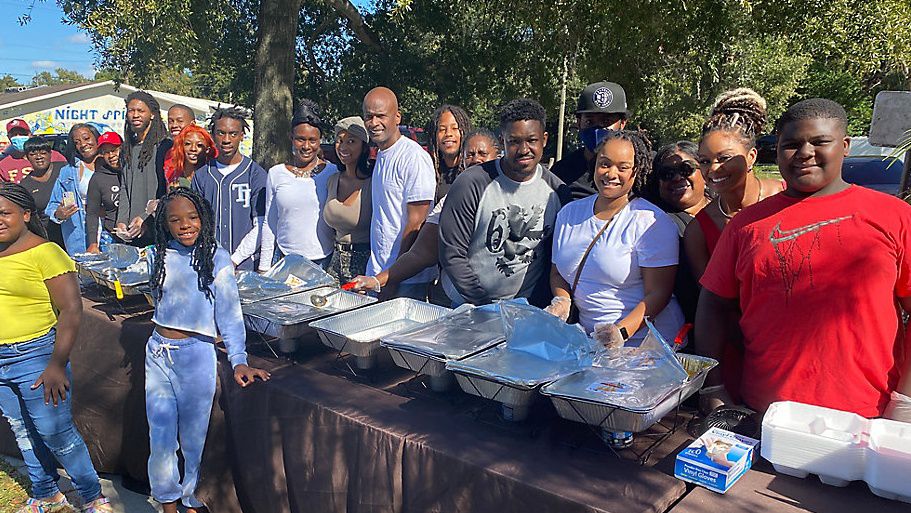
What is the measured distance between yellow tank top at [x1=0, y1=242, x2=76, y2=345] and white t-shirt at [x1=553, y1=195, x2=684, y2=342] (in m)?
2.02

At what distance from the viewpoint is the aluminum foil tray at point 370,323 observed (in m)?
2.08

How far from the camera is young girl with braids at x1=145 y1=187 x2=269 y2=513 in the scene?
227 cm

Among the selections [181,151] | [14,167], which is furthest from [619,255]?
[14,167]

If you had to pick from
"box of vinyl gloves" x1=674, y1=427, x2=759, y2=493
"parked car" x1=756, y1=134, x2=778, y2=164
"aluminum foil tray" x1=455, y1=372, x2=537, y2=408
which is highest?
"parked car" x1=756, y1=134, x2=778, y2=164

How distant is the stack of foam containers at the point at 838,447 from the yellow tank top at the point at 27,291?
2611 mm

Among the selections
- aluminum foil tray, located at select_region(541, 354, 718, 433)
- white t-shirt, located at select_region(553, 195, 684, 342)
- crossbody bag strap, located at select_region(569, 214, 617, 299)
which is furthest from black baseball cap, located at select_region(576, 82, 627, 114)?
aluminum foil tray, located at select_region(541, 354, 718, 433)

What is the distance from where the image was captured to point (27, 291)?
2.45 metres

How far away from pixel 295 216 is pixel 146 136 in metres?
1.22

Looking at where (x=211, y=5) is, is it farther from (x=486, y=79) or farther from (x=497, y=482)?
(x=497, y=482)

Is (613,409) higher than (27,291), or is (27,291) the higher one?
(27,291)

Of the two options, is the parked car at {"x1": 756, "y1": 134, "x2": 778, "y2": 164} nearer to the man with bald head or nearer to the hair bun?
the hair bun

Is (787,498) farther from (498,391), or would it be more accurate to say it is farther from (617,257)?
(617,257)

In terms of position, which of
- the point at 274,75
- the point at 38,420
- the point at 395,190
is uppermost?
the point at 274,75

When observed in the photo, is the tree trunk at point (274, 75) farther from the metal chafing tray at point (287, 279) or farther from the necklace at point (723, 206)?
the necklace at point (723, 206)
